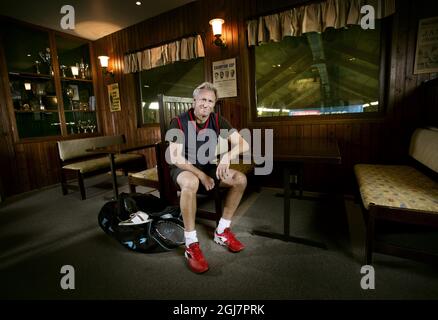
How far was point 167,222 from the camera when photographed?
1.90 m

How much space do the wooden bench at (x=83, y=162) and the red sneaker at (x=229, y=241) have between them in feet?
7.42

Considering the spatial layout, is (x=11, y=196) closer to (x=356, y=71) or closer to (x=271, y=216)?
(x=271, y=216)

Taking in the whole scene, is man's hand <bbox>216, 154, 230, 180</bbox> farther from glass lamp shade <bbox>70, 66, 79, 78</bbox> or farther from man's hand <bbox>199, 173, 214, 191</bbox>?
glass lamp shade <bbox>70, 66, 79, 78</bbox>

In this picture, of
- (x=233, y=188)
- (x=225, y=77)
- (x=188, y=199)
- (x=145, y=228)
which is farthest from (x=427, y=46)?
(x=145, y=228)

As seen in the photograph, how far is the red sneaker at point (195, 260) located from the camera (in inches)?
64.0

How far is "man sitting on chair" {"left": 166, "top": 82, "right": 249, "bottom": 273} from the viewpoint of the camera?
1.75 metres

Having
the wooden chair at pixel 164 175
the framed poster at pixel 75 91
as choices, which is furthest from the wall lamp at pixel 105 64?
the wooden chair at pixel 164 175

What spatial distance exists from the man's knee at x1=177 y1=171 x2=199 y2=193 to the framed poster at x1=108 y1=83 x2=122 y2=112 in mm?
3549

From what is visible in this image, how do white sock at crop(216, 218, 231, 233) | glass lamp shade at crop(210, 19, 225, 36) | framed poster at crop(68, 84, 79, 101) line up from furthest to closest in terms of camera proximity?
1. framed poster at crop(68, 84, 79, 101)
2. glass lamp shade at crop(210, 19, 225, 36)
3. white sock at crop(216, 218, 231, 233)

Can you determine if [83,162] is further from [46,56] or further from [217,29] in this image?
[217,29]

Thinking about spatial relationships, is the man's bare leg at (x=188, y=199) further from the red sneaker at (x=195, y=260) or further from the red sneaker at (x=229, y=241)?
the red sneaker at (x=229, y=241)

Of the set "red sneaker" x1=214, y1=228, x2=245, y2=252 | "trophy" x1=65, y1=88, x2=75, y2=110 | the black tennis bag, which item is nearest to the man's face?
the black tennis bag

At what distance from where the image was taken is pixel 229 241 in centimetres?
191

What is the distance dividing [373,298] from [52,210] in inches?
134
